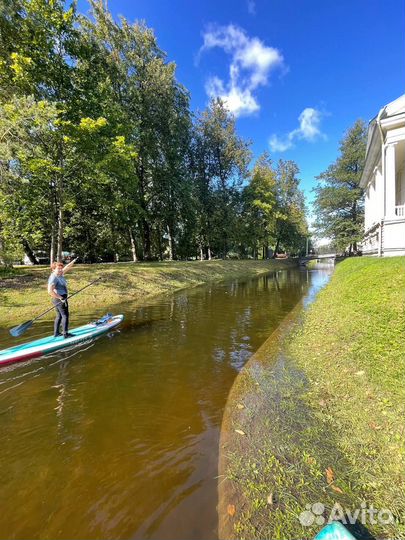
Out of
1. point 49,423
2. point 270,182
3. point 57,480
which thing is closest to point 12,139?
point 49,423

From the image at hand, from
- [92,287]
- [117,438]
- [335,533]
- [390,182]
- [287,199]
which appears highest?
[287,199]

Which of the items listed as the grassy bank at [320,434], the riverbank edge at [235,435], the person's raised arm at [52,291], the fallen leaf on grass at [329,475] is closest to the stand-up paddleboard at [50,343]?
the person's raised arm at [52,291]

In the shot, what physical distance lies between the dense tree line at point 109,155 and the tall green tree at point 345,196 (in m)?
9.11

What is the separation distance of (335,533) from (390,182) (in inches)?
620

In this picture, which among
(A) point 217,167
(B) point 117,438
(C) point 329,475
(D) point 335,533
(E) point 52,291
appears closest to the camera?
(D) point 335,533

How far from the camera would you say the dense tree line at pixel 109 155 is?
Result: 13336 millimetres

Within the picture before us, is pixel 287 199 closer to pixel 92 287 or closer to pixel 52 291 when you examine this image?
pixel 92 287

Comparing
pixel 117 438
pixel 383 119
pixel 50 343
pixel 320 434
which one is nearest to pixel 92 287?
pixel 50 343

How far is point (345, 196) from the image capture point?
28.8 meters

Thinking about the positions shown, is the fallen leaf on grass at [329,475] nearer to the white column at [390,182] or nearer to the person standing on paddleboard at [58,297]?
the person standing on paddleboard at [58,297]

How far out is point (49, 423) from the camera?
405cm

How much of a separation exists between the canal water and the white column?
10977mm

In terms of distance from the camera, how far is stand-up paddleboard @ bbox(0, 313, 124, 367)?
19.8 ft

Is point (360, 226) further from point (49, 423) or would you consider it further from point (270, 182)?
point (49, 423)
